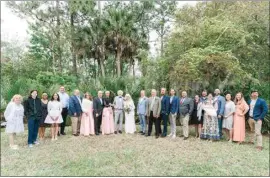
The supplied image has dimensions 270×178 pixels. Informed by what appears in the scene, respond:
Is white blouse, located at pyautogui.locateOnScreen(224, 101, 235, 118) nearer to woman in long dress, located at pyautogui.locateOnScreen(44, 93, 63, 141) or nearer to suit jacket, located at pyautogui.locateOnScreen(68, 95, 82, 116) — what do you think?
suit jacket, located at pyautogui.locateOnScreen(68, 95, 82, 116)

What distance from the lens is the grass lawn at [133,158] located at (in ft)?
24.1

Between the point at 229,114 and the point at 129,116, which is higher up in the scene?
the point at 229,114

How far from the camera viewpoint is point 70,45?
1013 inches

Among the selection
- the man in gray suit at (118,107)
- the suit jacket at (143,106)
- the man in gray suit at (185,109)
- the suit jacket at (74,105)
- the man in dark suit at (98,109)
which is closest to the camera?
the man in gray suit at (185,109)

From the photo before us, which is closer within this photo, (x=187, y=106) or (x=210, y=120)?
(x=210, y=120)

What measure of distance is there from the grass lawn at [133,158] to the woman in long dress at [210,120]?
0.32m

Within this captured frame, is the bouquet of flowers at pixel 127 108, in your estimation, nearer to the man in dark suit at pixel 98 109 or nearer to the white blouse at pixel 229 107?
the man in dark suit at pixel 98 109

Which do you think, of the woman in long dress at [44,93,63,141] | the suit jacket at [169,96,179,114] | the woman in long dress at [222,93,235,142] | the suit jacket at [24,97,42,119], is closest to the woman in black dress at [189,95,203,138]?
the suit jacket at [169,96,179,114]

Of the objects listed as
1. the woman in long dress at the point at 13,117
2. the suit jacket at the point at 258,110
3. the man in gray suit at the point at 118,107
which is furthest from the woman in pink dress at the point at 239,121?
the woman in long dress at the point at 13,117

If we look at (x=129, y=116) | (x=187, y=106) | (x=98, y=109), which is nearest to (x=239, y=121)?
Result: (x=187, y=106)

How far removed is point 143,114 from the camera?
36.7 feet

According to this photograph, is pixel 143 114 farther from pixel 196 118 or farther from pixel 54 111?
pixel 54 111

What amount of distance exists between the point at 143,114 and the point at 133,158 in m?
3.15

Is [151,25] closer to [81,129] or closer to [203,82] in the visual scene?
[203,82]
